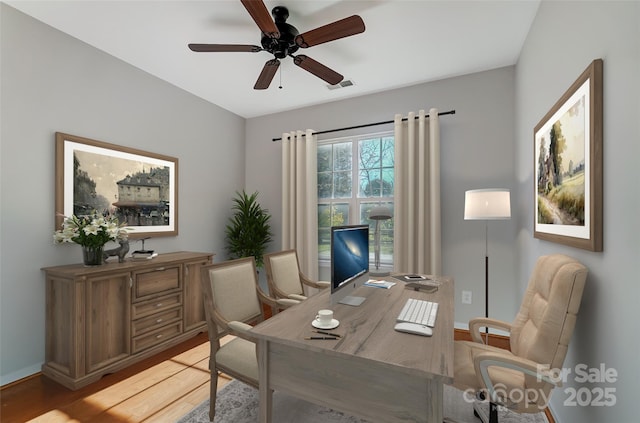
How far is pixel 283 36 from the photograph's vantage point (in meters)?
2.11

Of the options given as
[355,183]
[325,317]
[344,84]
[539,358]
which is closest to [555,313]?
[539,358]

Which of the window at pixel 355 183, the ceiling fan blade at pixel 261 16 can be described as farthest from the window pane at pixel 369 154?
the ceiling fan blade at pixel 261 16

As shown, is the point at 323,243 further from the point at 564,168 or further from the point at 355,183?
the point at 564,168

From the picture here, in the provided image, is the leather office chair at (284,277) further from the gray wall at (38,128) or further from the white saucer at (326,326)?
the gray wall at (38,128)

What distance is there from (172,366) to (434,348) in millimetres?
2373

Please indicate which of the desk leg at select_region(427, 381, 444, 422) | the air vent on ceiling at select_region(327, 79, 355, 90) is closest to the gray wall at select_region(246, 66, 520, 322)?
the air vent on ceiling at select_region(327, 79, 355, 90)

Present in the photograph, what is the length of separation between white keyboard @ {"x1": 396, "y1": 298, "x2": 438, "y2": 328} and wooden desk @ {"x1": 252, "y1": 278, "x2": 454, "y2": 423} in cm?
4

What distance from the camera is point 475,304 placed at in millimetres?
3100

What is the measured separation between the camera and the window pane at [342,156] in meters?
3.85

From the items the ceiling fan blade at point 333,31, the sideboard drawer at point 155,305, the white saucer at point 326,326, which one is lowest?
the sideboard drawer at point 155,305

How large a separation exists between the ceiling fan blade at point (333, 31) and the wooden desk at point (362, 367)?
5.84 ft

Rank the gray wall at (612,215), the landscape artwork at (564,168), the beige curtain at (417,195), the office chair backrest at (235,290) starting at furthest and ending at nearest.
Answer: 1. the beige curtain at (417,195)
2. the office chair backrest at (235,290)
3. the landscape artwork at (564,168)
4. the gray wall at (612,215)

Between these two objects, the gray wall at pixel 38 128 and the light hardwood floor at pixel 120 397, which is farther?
the gray wall at pixel 38 128

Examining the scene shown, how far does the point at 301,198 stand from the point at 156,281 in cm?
198
